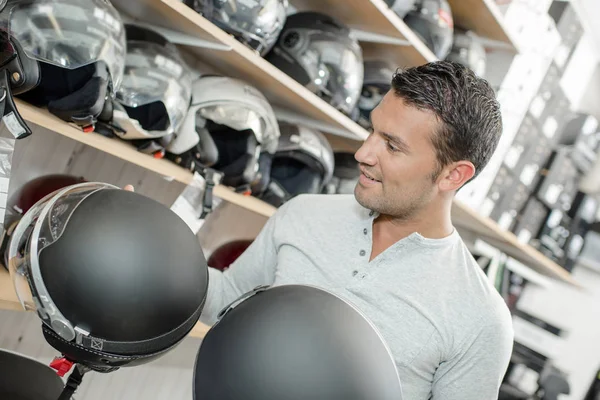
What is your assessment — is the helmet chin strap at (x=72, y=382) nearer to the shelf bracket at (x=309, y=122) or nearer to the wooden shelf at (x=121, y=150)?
the wooden shelf at (x=121, y=150)

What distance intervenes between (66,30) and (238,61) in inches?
22.1

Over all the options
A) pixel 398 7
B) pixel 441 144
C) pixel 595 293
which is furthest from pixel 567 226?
pixel 441 144

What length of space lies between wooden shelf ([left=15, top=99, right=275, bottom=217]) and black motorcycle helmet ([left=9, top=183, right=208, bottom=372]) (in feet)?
1.18

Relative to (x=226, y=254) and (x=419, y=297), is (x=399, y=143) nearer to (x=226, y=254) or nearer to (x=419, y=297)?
(x=419, y=297)

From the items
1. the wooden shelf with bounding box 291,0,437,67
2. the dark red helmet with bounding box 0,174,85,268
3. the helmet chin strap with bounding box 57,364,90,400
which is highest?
the wooden shelf with bounding box 291,0,437,67

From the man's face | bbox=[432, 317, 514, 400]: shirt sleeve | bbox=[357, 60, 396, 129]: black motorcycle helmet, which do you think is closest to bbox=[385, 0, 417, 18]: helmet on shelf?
bbox=[357, 60, 396, 129]: black motorcycle helmet

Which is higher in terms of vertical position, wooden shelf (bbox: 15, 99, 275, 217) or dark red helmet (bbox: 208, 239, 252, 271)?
wooden shelf (bbox: 15, 99, 275, 217)

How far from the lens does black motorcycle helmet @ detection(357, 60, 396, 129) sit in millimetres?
2338

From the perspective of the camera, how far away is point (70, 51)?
1.42m

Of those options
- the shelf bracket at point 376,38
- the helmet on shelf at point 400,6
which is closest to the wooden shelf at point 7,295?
the shelf bracket at point 376,38

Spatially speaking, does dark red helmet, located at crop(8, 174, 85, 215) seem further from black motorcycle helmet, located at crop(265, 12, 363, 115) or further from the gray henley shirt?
black motorcycle helmet, located at crop(265, 12, 363, 115)

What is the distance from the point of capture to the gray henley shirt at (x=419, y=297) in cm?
128

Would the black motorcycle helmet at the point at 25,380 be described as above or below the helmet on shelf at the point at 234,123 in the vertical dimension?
below

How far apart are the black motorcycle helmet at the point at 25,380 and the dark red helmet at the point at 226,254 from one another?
3.69 feet
